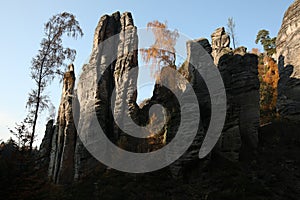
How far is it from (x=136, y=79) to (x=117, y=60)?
1739 mm

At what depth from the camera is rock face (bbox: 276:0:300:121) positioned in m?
18.8

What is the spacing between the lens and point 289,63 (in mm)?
20641

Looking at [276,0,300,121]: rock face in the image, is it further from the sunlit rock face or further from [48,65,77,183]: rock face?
[48,65,77,183]: rock face

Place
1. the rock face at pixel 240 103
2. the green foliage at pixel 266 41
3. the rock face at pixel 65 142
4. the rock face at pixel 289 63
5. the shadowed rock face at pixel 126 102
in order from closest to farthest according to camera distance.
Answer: the rock face at pixel 240 103
the shadowed rock face at pixel 126 102
the rock face at pixel 65 142
the rock face at pixel 289 63
the green foliage at pixel 266 41

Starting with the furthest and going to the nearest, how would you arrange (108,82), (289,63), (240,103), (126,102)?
(289,63), (108,82), (126,102), (240,103)

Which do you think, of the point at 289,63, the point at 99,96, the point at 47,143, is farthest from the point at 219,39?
the point at 47,143

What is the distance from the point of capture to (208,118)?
13539mm

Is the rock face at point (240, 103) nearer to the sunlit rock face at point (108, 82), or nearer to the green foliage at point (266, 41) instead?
the sunlit rock face at point (108, 82)

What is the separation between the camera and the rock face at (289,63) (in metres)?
18.8

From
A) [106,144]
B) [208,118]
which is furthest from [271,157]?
[106,144]

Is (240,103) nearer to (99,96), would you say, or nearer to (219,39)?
(219,39)

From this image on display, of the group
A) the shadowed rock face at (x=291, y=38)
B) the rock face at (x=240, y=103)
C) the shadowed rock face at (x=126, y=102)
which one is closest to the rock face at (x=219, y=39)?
the shadowed rock face at (x=126, y=102)

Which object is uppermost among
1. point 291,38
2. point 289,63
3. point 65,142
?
point 291,38

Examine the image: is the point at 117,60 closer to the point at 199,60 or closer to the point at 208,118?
the point at 199,60
